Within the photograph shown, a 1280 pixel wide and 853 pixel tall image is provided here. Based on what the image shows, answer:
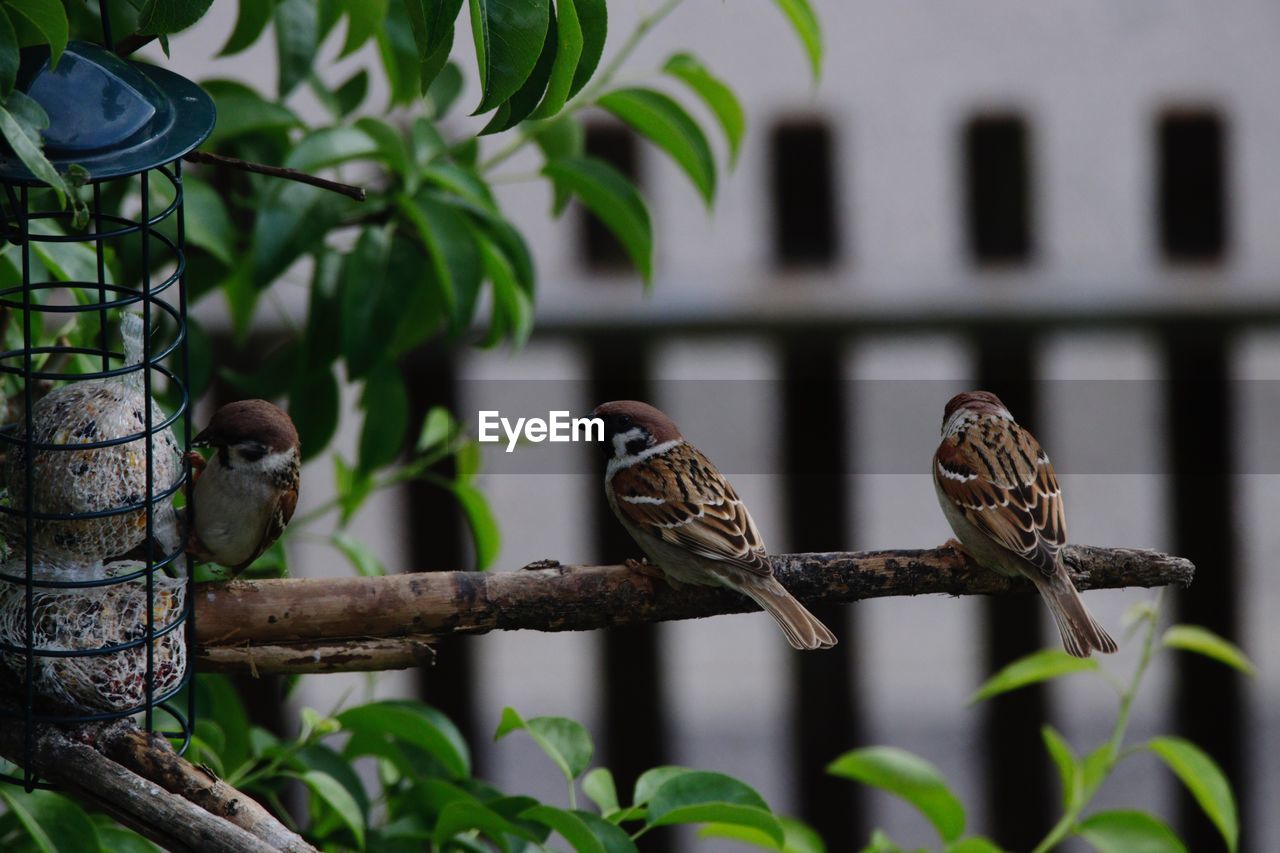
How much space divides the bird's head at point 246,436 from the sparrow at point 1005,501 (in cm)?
93

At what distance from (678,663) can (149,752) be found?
2.53m

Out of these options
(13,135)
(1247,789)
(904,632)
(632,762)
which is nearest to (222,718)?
(13,135)

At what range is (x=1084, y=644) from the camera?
251 cm

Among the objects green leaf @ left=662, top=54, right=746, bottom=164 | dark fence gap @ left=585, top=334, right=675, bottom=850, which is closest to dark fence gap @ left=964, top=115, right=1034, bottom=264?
dark fence gap @ left=585, top=334, right=675, bottom=850

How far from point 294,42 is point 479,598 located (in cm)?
101

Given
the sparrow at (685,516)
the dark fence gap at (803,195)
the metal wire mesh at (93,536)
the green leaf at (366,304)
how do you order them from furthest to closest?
the dark fence gap at (803,195), the green leaf at (366,304), the sparrow at (685,516), the metal wire mesh at (93,536)

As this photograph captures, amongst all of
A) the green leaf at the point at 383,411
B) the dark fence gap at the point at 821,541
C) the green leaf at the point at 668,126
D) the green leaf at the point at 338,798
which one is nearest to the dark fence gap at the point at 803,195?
the dark fence gap at the point at 821,541

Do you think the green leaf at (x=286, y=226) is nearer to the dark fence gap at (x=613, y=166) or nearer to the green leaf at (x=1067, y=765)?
the green leaf at (x=1067, y=765)

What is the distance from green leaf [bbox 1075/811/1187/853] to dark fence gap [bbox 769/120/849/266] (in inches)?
73.6

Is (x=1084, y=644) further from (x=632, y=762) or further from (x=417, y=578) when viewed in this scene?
(x=632, y=762)

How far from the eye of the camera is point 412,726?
8.10 feet

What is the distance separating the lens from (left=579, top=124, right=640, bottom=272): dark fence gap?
13.7ft

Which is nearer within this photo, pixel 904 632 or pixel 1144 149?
pixel 1144 149

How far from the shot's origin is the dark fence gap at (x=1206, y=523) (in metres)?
4.14
